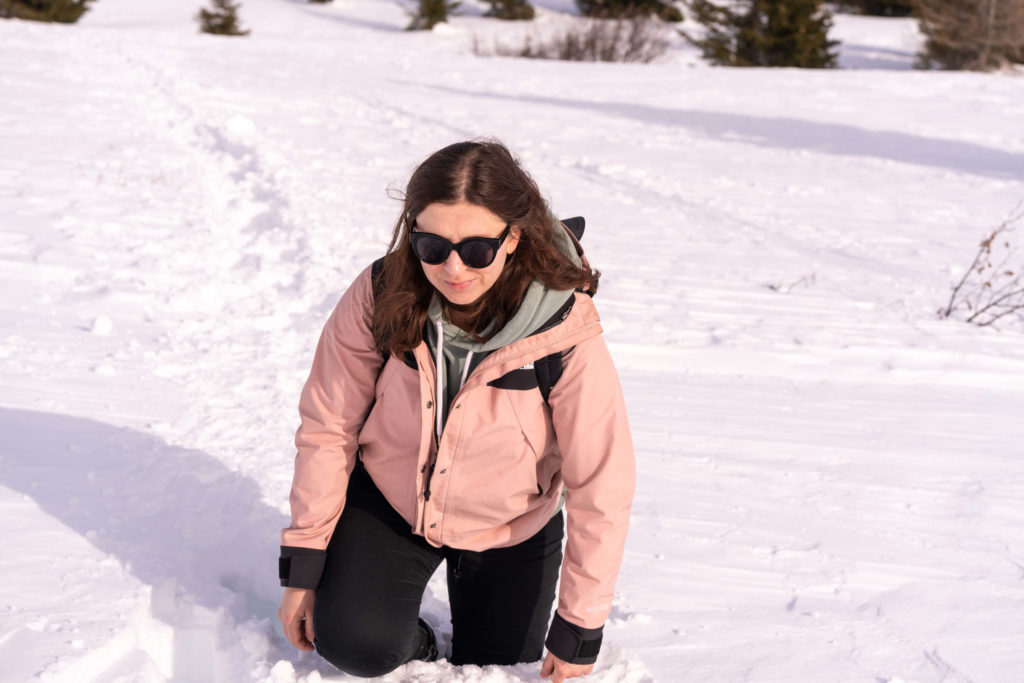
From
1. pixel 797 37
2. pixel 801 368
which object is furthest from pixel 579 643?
pixel 797 37

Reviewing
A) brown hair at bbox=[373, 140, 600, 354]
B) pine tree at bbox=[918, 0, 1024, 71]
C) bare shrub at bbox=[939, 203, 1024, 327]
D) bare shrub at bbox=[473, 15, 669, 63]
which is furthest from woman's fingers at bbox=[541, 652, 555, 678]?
pine tree at bbox=[918, 0, 1024, 71]

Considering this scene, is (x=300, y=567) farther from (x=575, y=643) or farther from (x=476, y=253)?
(x=476, y=253)

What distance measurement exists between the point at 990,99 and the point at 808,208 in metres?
7.12

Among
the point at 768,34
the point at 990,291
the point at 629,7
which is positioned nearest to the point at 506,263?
the point at 990,291

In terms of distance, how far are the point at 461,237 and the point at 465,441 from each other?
46 centimetres

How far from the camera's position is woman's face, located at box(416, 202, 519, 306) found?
186cm

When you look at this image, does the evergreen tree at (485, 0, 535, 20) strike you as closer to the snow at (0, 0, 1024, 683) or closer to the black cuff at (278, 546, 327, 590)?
the snow at (0, 0, 1024, 683)

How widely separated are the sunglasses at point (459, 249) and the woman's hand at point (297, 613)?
2.85 feet

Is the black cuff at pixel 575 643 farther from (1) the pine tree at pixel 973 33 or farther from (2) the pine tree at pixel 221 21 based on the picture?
(2) the pine tree at pixel 221 21

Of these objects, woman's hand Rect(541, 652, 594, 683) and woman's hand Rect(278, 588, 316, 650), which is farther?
woman's hand Rect(278, 588, 316, 650)

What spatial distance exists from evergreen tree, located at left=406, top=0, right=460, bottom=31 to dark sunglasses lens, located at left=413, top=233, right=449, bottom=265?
76.4ft

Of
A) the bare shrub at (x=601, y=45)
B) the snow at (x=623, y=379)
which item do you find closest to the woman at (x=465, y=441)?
the snow at (x=623, y=379)

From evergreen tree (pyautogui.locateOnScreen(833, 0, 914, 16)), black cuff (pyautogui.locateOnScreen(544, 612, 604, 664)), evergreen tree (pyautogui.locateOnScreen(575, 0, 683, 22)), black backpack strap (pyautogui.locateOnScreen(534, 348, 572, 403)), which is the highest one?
evergreen tree (pyautogui.locateOnScreen(833, 0, 914, 16))

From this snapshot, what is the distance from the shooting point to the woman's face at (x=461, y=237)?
1.86 metres
